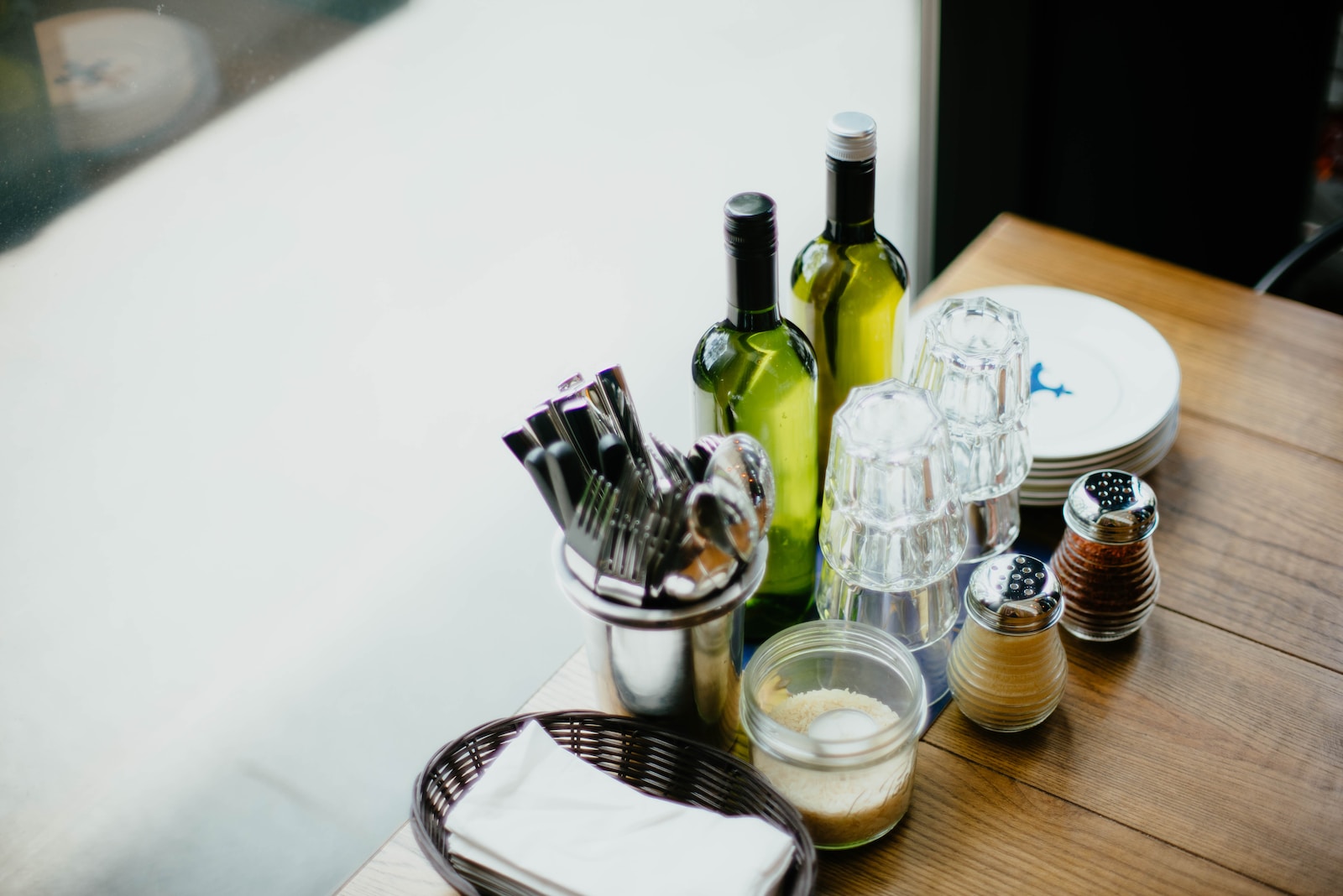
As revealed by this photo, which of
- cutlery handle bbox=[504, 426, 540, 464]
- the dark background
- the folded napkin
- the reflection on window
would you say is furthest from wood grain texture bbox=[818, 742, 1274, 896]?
the dark background

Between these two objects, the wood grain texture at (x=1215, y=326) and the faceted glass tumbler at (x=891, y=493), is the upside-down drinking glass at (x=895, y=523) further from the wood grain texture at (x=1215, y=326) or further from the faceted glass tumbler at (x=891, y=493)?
the wood grain texture at (x=1215, y=326)

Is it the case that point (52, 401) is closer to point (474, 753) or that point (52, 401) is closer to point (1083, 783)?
point (474, 753)

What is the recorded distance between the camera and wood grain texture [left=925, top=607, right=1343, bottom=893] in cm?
75

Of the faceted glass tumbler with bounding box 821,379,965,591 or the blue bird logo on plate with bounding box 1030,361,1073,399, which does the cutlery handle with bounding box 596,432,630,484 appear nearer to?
the faceted glass tumbler with bounding box 821,379,965,591

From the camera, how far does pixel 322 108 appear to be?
3.12 ft

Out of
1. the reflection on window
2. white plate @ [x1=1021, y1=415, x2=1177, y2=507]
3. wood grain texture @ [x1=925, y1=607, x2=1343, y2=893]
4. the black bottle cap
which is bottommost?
wood grain texture @ [x1=925, y1=607, x2=1343, y2=893]

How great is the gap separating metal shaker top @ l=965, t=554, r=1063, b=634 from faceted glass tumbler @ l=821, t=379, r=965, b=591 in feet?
0.15

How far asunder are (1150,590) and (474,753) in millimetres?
502

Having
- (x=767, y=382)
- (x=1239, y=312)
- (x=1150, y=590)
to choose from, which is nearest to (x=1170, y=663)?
(x=1150, y=590)

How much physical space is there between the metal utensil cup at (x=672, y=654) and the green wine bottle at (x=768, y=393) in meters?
0.10

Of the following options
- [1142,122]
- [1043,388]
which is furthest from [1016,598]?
[1142,122]

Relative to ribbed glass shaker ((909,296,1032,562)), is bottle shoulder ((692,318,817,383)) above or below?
above

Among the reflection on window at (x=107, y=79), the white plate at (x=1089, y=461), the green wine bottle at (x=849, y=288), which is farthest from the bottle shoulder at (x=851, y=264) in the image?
the reflection on window at (x=107, y=79)

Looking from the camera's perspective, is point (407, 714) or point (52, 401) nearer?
point (52, 401)
